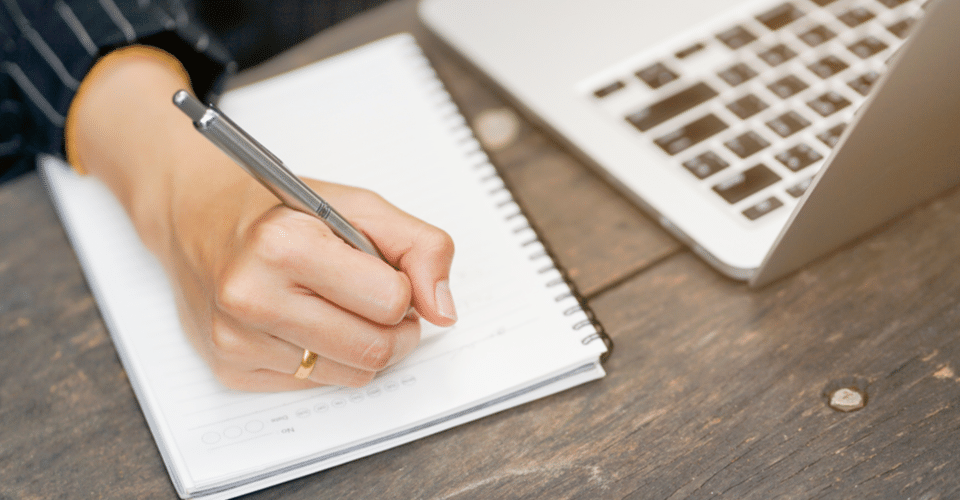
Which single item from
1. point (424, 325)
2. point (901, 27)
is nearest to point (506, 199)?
point (424, 325)

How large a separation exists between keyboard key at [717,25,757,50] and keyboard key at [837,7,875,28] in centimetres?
7

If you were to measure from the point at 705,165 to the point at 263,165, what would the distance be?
0.96ft

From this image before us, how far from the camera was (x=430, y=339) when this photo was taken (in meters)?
0.39

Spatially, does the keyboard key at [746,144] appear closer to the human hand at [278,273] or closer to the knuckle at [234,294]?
the human hand at [278,273]

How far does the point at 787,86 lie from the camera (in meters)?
0.47

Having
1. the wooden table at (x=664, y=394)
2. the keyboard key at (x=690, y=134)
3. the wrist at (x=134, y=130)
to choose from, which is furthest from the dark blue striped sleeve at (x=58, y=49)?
the keyboard key at (x=690, y=134)

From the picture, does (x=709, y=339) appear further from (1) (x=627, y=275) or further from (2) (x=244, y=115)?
(2) (x=244, y=115)

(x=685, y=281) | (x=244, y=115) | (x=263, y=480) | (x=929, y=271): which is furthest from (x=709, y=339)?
(x=244, y=115)

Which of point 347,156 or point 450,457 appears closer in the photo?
point 450,457

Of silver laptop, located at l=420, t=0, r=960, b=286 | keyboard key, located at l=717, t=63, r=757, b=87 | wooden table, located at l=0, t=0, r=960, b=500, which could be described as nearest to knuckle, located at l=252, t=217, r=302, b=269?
→ wooden table, located at l=0, t=0, r=960, b=500

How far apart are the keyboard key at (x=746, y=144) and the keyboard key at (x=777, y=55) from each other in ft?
0.27

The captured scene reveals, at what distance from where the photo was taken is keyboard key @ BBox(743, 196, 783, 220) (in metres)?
0.42

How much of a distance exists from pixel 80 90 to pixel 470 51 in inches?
12.4

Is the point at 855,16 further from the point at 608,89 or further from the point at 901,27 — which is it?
the point at 608,89
